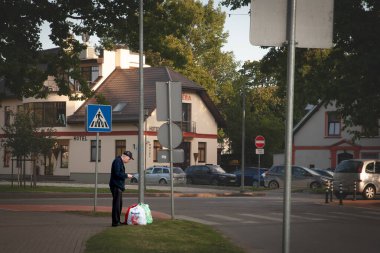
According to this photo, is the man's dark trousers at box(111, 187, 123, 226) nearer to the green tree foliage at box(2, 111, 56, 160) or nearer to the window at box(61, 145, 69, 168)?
the green tree foliage at box(2, 111, 56, 160)

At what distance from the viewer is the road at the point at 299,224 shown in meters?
13.6

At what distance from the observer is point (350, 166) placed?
101 feet

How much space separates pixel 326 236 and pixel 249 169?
35.2 metres

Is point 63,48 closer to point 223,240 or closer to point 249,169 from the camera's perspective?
point 223,240

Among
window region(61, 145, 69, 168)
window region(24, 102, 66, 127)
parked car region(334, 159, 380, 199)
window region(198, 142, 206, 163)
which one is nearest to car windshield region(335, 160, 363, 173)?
parked car region(334, 159, 380, 199)

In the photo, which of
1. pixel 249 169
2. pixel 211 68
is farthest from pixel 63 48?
pixel 211 68

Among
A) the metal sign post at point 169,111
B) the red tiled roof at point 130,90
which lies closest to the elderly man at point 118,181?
the metal sign post at point 169,111

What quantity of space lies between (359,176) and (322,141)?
2954cm

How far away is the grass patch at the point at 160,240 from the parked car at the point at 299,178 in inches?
1083

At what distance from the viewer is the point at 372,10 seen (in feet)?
82.3

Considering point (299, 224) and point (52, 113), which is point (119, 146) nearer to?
point (52, 113)

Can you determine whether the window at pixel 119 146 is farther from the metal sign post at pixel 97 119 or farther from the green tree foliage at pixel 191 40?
the metal sign post at pixel 97 119

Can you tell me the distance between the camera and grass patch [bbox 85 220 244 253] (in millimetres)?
11268

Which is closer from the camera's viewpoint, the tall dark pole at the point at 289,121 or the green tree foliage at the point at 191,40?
the tall dark pole at the point at 289,121
